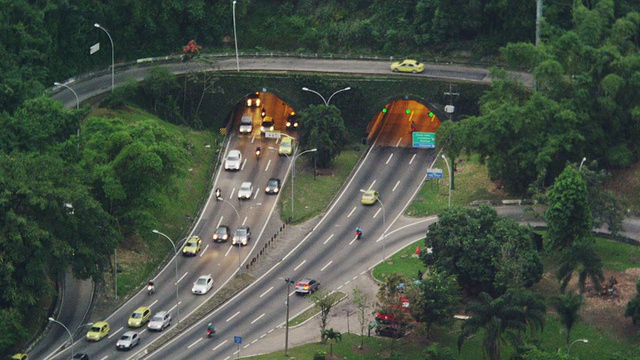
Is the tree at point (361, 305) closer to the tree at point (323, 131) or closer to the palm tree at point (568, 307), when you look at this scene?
the palm tree at point (568, 307)

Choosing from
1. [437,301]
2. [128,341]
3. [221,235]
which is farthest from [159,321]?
[437,301]

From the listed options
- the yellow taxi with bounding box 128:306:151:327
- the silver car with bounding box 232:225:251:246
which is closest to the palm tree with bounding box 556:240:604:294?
the silver car with bounding box 232:225:251:246

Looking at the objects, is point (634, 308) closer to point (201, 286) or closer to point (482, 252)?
point (482, 252)

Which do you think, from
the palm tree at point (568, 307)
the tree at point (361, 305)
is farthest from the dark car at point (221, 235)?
the palm tree at point (568, 307)

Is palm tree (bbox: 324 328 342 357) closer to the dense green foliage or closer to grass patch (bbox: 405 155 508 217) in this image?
grass patch (bbox: 405 155 508 217)

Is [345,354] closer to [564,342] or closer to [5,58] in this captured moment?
[564,342]

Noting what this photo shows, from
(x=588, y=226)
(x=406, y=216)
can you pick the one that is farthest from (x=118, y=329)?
(x=588, y=226)

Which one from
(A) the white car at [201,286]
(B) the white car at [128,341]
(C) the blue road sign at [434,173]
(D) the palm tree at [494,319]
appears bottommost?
(B) the white car at [128,341]
